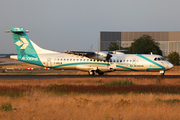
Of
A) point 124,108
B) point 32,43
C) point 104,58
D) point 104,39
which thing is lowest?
point 124,108

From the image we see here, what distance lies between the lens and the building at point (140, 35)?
107963mm

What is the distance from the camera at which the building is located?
354 feet

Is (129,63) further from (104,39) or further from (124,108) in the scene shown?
(104,39)

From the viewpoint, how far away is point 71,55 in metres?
34.8

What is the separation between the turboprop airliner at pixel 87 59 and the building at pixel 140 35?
73488 millimetres

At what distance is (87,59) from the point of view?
3597 centimetres

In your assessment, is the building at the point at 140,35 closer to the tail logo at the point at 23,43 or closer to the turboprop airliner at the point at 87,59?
the turboprop airliner at the point at 87,59

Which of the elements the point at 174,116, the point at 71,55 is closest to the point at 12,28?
the point at 71,55

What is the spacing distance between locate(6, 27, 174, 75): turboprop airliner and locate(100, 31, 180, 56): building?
241 feet

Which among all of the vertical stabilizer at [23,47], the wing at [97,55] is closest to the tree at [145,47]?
the wing at [97,55]

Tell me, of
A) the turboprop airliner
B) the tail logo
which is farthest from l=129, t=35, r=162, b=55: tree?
the tail logo

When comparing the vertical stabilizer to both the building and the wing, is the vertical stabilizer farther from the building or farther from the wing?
the building

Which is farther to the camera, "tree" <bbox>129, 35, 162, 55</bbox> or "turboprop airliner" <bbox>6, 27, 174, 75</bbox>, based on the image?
"tree" <bbox>129, 35, 162, 55</bbox>

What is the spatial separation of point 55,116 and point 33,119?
94 centimetres
